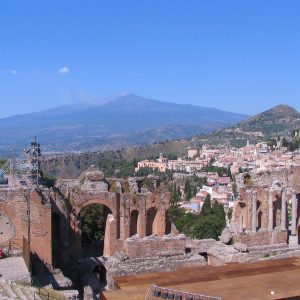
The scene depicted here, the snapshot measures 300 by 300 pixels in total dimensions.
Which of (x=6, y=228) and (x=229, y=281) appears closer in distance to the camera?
(x=229, y=281)

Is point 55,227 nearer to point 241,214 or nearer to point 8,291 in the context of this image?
point 8,291

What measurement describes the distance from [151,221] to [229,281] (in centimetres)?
1061

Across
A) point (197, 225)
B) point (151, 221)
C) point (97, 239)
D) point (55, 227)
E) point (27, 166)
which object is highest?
point (27, 166)

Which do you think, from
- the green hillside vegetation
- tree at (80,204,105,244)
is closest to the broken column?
the green hillside vegetation

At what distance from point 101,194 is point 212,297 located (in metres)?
12.4

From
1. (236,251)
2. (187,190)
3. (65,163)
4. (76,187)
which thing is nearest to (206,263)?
(236,251)

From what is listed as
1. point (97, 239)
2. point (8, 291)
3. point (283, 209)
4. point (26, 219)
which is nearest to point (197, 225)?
point (97, 239)

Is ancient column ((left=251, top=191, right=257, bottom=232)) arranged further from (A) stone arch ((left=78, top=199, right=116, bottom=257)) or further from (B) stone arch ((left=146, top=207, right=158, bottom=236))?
(A) stone arch ((left=78, top=199, right=116, bottom=257))

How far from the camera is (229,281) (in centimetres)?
2492

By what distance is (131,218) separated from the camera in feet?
111

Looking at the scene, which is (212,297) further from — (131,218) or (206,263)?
(131,218)

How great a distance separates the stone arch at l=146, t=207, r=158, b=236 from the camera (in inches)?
1355

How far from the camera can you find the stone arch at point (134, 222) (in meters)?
33.6

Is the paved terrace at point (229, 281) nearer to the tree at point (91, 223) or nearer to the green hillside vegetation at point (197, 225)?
the tree at point (91, 223)
